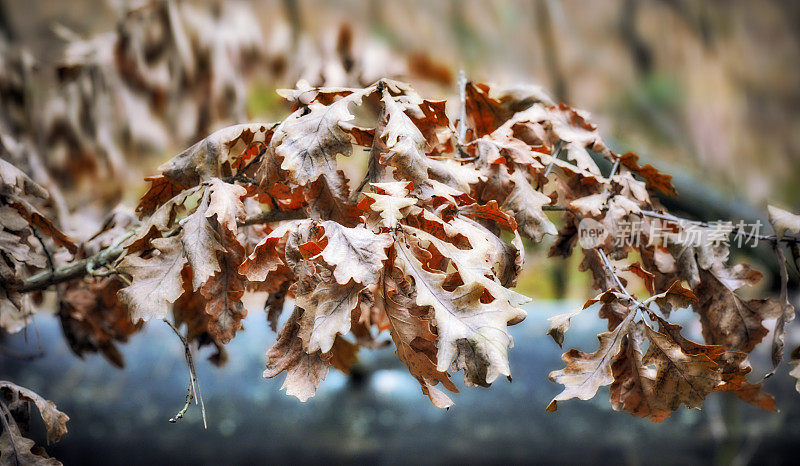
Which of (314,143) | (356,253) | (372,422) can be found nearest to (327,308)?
(356,253)

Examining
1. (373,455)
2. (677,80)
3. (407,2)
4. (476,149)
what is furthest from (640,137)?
(476,149)

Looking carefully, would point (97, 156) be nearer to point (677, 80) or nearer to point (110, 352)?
point (110, 352)

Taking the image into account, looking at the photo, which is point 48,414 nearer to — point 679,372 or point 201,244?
point 201,244

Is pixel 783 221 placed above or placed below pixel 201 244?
above

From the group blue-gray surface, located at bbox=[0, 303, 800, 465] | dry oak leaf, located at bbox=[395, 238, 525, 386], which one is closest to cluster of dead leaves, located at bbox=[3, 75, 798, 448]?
dry oak leaf, located at bbox=[395, 238, 525, 386]

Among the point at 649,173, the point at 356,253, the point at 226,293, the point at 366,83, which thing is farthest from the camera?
the point at 366,83

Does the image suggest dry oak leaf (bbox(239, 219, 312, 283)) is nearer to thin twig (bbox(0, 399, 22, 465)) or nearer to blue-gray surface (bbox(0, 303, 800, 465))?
thin twig (bbox(0, 399, 22, 465))

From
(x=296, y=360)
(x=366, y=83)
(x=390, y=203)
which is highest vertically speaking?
(x=366, y=83)
